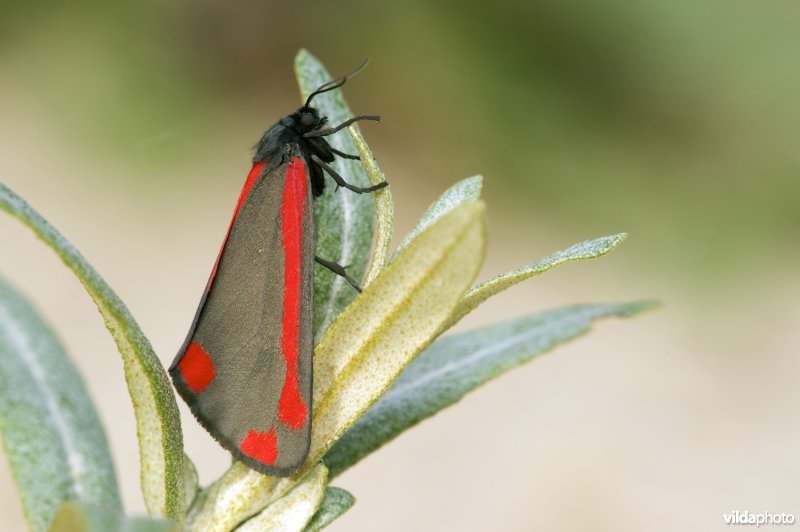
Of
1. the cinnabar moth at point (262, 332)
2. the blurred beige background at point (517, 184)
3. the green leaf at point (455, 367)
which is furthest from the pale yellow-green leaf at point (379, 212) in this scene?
the blurred beige background at point (517, 184)

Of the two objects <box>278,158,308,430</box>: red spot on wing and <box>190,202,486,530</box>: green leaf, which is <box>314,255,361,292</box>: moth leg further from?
<box>190,202,486,530</box>: green leaf

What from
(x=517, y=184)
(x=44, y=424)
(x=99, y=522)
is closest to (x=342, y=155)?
(x=44, y=424)

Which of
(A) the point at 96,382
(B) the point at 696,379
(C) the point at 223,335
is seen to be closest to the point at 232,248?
(C) the point at 223,335

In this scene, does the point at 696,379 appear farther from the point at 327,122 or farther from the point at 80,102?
the point at 80,102

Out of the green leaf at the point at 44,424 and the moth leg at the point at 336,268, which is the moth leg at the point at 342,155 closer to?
the moth leg at the point at 336,268

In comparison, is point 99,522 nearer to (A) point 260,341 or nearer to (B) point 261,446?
(B) point 261,446

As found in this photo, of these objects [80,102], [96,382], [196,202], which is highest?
[80,102]
